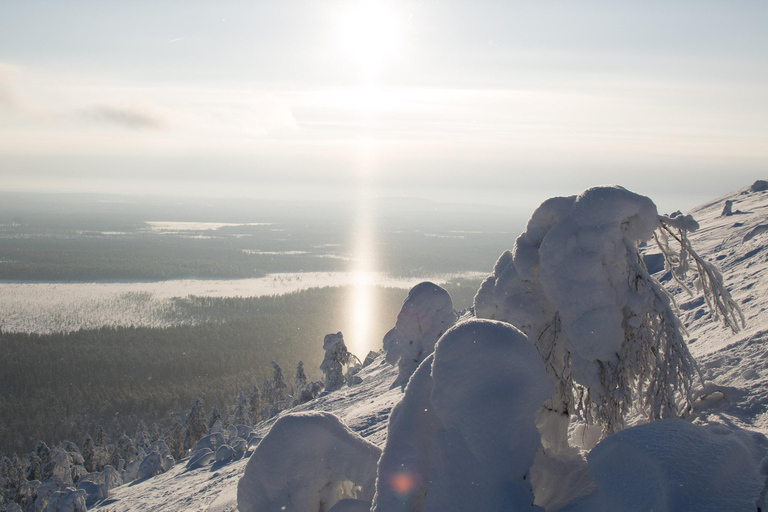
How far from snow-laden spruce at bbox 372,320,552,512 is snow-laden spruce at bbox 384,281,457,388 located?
12.9 m

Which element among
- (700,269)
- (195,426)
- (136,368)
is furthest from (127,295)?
(700,269)

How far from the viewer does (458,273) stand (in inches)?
6673

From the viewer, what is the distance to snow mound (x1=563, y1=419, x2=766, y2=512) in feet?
12.4

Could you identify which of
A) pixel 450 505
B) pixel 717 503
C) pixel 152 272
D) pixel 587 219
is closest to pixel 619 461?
pixel 717 503

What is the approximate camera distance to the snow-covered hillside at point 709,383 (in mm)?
6414

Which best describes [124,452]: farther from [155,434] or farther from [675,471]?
[675,471]

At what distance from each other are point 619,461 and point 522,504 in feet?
3.23

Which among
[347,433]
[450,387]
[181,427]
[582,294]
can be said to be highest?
[582,294]

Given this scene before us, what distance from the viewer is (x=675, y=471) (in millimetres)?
3898

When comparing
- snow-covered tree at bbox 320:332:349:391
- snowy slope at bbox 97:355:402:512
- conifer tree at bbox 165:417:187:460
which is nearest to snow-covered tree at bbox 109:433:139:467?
conifer tree at bbox 165:417:187:460

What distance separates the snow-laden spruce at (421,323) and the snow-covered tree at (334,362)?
501 inches

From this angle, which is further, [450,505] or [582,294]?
[582,294]

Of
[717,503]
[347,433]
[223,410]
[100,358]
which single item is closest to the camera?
[717,503]

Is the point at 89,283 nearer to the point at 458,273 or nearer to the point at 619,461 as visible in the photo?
the point at 458,273
